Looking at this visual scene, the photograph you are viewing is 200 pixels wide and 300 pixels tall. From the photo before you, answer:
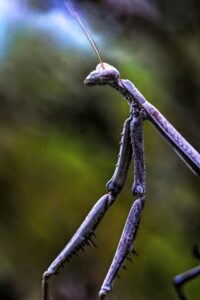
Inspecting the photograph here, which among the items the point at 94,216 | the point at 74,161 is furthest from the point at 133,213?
the point at 74,161

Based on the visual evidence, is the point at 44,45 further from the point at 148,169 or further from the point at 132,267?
the point at 132,267

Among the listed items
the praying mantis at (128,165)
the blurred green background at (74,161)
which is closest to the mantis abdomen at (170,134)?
the praying mantis at (128,165)

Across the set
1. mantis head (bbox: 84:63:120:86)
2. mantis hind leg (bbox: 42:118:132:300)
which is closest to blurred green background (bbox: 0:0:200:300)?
mantis hind leg (bbox: 42:118:132:300)

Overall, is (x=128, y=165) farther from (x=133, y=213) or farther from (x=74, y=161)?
(x=74, y=161)

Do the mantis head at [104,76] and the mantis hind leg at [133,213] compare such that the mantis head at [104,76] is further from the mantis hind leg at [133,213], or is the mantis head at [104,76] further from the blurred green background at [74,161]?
the blurred green background at [74,161]

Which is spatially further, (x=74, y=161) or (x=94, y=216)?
(x=74, y=161)
